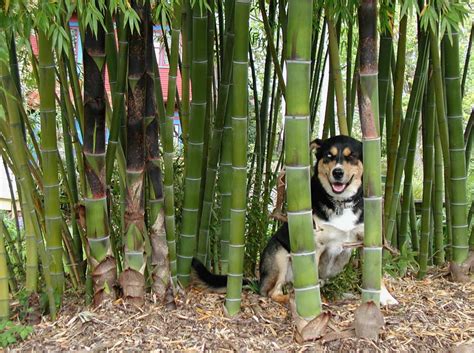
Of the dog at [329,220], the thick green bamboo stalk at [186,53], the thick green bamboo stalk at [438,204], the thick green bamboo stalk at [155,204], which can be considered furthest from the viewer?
the thick green bamboo stalk at [438,204]

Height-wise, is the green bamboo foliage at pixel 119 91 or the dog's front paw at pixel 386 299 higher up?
the green bamboo foliage at pixel 119 91

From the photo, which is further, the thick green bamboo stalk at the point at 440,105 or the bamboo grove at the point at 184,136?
the thick green bamboo stalk at the point at 440,105

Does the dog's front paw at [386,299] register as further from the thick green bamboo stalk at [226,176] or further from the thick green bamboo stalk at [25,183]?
the thick green bamboo stalk at [25,183]

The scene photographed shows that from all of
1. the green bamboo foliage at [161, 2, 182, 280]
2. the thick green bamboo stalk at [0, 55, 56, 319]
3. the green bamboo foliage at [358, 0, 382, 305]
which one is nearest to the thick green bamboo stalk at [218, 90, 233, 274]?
the green bamboo foliage at [161, 2, 182, 280]

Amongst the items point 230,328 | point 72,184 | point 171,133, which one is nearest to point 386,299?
point 230,328

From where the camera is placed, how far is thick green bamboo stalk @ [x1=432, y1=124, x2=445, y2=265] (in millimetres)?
3164

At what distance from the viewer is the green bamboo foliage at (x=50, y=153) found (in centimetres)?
234

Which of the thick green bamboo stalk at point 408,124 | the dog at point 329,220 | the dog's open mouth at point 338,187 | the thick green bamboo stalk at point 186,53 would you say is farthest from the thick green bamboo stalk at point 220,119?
the thick green bamboo stalk at point 408,124

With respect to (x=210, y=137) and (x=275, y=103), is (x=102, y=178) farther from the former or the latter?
(x=275, y=103)

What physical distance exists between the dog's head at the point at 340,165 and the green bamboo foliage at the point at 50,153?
3.50 ft

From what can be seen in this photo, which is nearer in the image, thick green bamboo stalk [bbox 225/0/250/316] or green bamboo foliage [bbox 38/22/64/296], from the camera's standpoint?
thick green bamboo stalk [bbox 225/0/250/316]

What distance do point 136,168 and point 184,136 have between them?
1.69 ft

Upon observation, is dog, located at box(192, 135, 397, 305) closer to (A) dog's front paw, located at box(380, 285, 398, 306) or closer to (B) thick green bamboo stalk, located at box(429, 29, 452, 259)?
(A) dog's front paw, located at box(380, 285, 398, 306)

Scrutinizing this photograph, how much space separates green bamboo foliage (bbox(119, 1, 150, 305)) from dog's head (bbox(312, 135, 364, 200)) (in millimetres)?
748
